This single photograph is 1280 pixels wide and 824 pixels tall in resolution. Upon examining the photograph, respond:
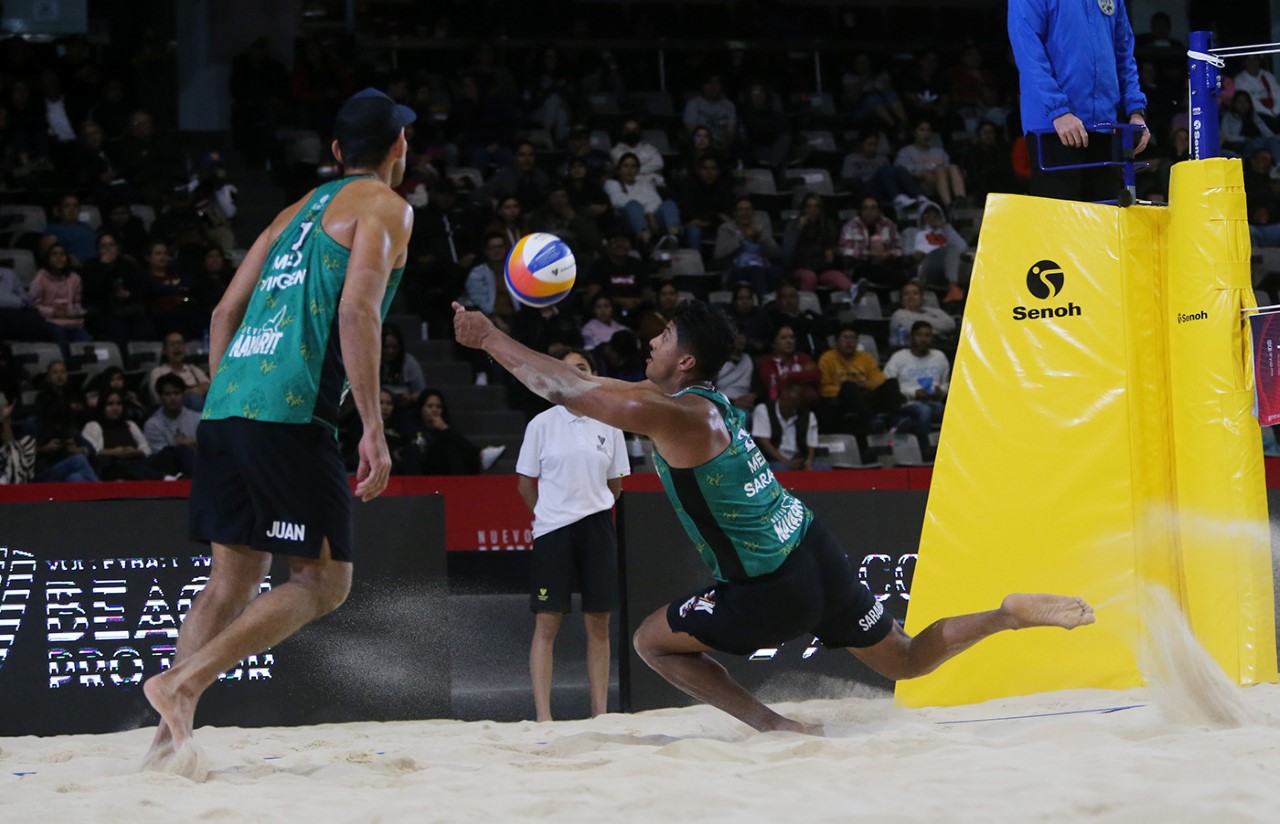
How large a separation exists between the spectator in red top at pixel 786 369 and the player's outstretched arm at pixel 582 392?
688 centimetres

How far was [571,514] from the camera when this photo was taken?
7.25 metres

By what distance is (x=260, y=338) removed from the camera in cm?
449

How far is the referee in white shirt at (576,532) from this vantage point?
23.5 ft

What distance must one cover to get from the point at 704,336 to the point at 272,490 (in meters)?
1.53

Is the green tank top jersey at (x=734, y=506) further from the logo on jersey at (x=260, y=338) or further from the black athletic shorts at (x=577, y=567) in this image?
the black athletic shorts at (x=577, y=567)

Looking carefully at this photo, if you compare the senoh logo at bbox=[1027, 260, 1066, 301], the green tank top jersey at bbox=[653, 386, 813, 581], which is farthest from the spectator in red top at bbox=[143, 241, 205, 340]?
the green tank top jersey at bbox=[653, 386, 813, 581]

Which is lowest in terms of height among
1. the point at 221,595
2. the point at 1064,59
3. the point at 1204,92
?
the point at 221,595

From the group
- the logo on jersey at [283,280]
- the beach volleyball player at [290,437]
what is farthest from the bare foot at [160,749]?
the logo on jersey at [283,280]

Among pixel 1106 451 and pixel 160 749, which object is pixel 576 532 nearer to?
pixel 1106 451

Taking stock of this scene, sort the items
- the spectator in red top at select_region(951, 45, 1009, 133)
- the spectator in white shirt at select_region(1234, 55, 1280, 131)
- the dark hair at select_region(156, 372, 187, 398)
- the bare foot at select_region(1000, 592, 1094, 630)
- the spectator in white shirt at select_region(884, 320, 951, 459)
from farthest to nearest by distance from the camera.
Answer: the spectator in red top at select_region(951, 45, 1009, 133), the spectator in white shirt at select_region(1234, 55, 1280, 131), the spectator in white shirt at select_region(884, 320, 951, 459), the dark hair at select_region(156, 372, 187, 398), the bare foot at select_region(1000, 592, 1094, 630)

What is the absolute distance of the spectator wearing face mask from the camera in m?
14.5

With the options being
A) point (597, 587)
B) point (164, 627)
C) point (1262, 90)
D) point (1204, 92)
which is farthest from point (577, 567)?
point (1262, 90)

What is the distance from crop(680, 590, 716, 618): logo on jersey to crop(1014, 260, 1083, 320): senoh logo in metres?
2.05

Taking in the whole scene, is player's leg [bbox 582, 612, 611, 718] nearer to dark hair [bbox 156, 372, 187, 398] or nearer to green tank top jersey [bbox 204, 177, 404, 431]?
green tank top jersey [bbox 204, 177, 404, 431]
